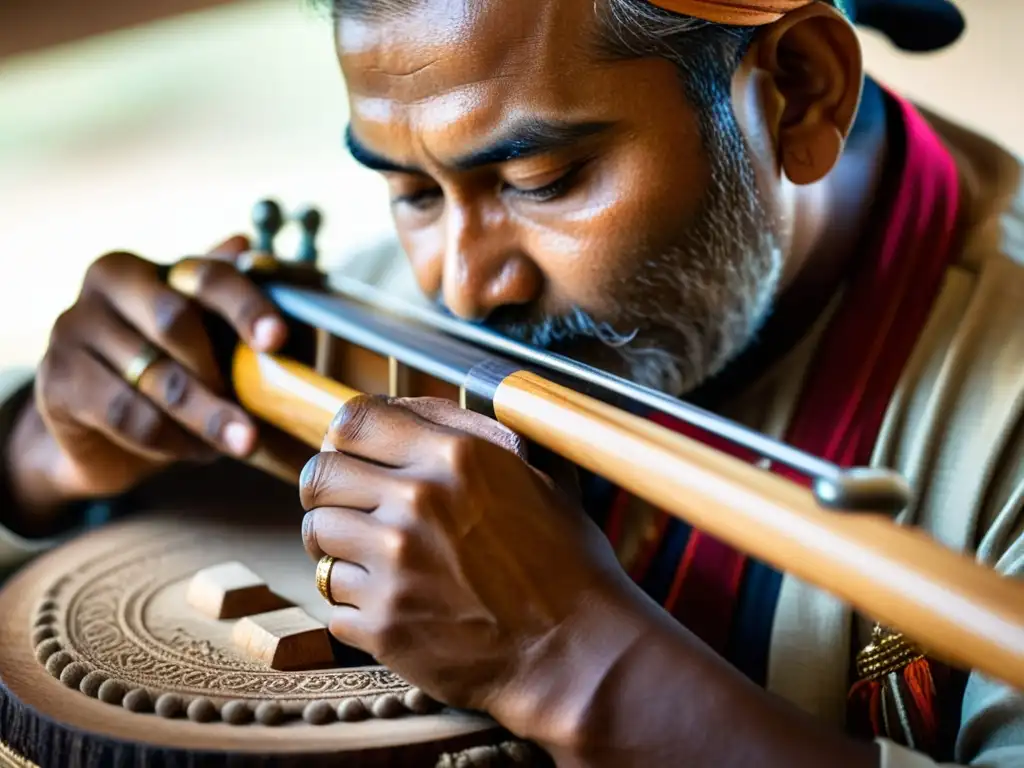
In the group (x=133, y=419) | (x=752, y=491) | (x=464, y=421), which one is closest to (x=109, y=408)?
(x=133, y=419)

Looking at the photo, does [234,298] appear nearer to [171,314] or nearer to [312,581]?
[171,314]

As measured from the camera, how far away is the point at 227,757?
2.30ft

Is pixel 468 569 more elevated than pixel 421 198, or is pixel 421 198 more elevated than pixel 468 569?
pixel 421 198

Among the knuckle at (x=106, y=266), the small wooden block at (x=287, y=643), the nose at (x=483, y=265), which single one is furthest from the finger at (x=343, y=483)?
the knuckle at (x=106, y=266)

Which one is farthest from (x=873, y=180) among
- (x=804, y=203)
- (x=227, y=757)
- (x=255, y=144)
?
(x=255, y=144)

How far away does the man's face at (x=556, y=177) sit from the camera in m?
0.90

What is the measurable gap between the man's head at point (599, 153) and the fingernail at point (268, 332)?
0.46 feet

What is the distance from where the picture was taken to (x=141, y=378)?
3.52ft

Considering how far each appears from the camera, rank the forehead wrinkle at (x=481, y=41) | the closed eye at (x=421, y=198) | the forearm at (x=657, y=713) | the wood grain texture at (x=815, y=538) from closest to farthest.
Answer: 1. the wood grain texture at (x=815, y=538)
2. the forearm at (x=657, y=713)
3. the forehead wrinkle at (x=481, y=41)
4. the closed eye at (x=421, y=198)

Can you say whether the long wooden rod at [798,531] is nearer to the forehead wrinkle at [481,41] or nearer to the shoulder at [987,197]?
the forehead wrinkle at [481,41]

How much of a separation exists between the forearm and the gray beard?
35 centimetres

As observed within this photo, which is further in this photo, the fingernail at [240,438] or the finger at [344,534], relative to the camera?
the fingernail at [240,438]

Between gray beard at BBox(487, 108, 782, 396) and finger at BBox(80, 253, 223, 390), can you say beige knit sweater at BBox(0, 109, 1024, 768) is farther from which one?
finger at BBox(80, 253, 223, 390)

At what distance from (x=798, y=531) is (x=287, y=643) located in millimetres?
414
